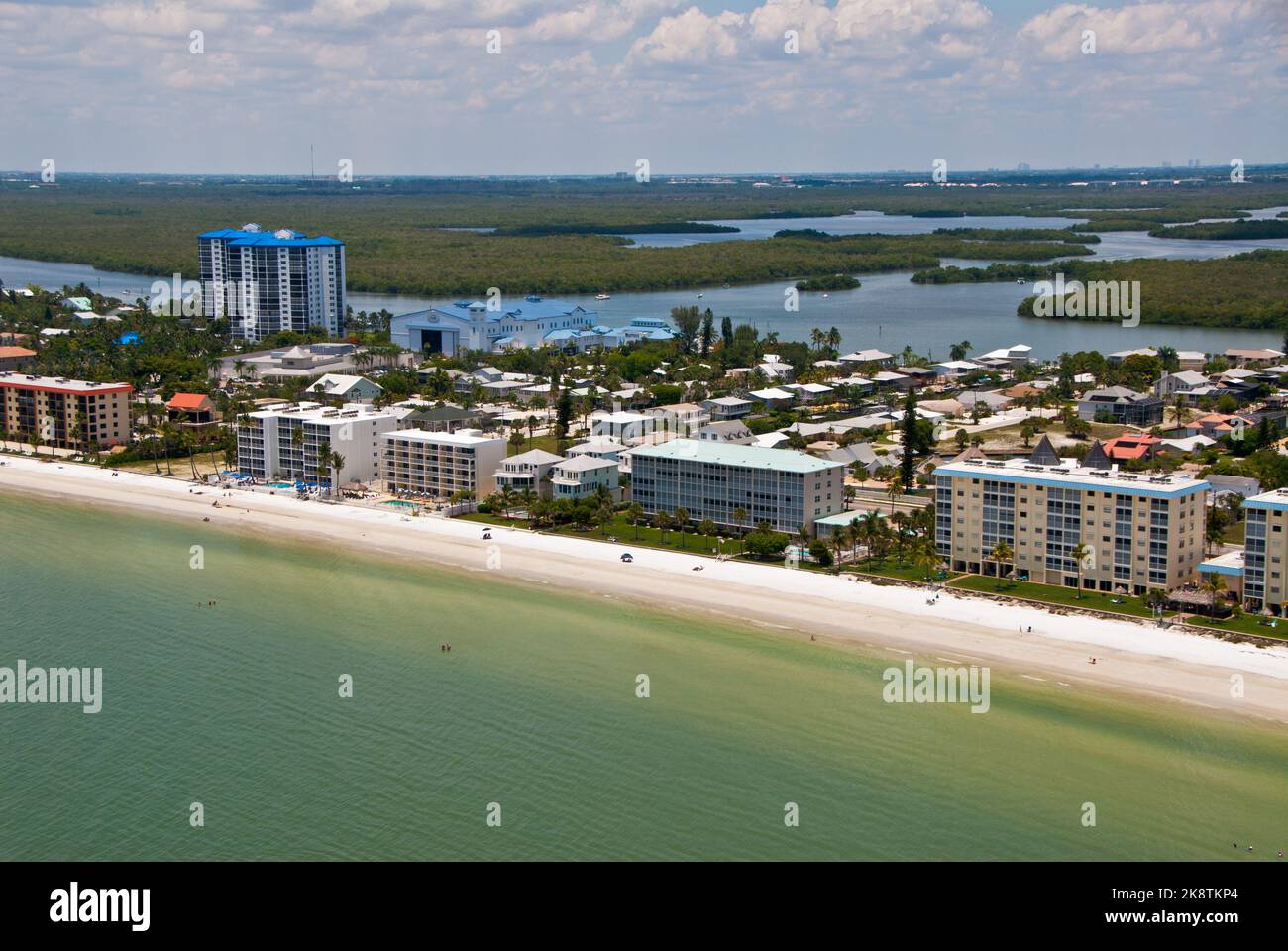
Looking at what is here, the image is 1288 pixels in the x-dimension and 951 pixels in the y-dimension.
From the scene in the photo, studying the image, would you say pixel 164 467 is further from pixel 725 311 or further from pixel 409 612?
pixel 725 311

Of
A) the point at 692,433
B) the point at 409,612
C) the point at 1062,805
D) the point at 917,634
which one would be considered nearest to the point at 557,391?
the point at 692,433

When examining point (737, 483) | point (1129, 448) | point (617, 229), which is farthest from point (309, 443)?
point (617, 229)

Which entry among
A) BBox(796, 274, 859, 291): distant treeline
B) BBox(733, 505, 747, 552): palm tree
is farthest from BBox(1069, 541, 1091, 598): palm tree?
BBox(796, 274, 859, 291): distant treeline

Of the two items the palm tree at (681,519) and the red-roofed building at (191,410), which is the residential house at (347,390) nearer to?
the red-roofed building at (191,410)

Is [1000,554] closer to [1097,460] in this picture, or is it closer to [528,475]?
[1097,460]

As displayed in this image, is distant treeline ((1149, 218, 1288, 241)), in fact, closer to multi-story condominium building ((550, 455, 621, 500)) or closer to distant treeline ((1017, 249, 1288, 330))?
distant treeline ((1017, 249, 1288, 330))

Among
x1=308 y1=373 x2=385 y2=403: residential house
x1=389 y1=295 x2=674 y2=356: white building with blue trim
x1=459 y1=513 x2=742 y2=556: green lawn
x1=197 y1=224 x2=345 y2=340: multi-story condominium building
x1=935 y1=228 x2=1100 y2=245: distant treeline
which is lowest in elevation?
x1=459 y1=513 x2=742 y2=556: green lawn

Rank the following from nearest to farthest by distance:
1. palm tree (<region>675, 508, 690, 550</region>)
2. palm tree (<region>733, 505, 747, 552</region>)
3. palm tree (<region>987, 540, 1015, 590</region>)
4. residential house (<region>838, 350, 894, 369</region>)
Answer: palm tree (<region>987, 540, 1015, 590</region>)
palm tree (<region>733, 505, 747, 552</region>)
palm tree (<region>675, 508, 690, 550</region>)
residential house (<region>838, 350, 894, 369</region>)
